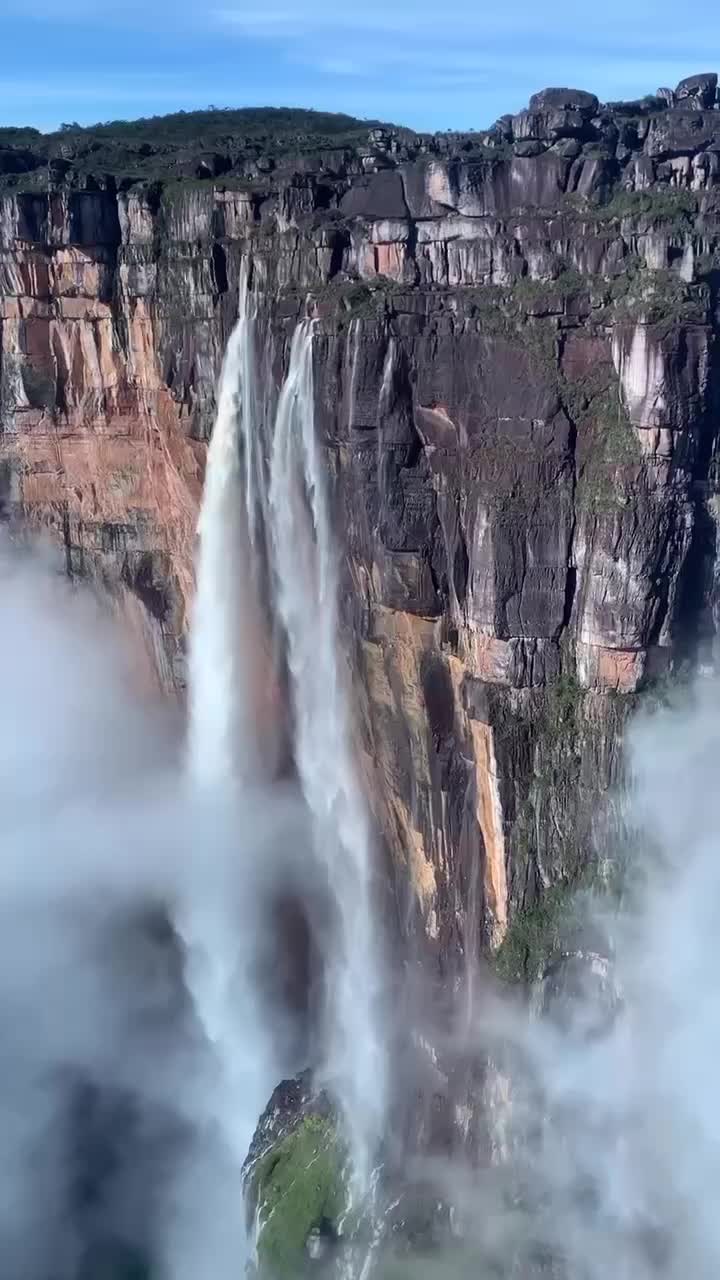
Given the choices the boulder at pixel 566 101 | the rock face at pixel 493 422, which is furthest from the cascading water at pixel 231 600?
the boulder at pixel 566 101

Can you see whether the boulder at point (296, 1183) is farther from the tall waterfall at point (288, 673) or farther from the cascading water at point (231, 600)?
the cascading water at point (231, 600)

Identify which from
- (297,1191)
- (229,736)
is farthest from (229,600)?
(297,1191)

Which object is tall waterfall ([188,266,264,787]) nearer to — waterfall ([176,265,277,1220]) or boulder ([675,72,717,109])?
waterfall ([176,265,277,1220])

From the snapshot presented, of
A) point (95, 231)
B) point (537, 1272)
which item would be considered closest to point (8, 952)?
point (537, 1272)

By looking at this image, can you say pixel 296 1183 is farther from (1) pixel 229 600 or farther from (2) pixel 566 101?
(2) pixel 566 101

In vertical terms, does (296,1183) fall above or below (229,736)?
below

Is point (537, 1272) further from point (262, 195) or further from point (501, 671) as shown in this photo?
point (262, 195)

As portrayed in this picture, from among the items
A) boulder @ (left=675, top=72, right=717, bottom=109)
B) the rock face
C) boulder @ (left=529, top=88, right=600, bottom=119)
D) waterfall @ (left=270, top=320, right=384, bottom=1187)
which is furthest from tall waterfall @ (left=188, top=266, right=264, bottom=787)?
boulder @ (left=675, top=72, right=717, bottom=109)
